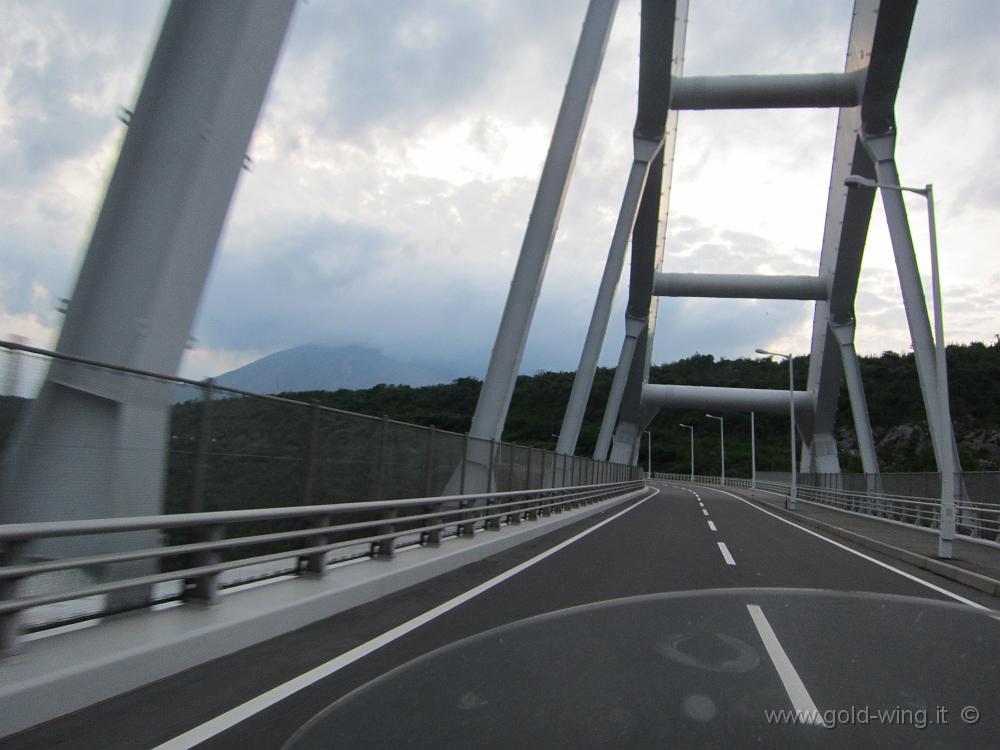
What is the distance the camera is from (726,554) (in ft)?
43.7

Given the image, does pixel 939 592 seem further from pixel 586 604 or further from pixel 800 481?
pixel 800 481

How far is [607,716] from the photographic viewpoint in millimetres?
4215

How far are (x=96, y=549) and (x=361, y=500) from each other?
171 inches

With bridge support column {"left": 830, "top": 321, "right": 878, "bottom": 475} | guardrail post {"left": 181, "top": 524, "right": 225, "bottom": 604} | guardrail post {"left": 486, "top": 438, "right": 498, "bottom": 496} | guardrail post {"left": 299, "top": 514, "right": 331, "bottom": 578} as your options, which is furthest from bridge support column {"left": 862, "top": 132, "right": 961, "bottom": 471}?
guardrail post {"left": 181, "top": 524, "right": 225, "bottom": 604}

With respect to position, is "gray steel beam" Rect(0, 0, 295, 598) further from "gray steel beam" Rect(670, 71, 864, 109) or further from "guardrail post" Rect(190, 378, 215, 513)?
"gray steel beam" Rect(670, 71, 864, 109)

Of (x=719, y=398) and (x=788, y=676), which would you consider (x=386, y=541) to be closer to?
(x=788, y=676)

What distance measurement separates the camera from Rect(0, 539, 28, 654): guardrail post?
4.28 metres

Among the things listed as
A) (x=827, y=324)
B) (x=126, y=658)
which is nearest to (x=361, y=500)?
(x=126, y=658)

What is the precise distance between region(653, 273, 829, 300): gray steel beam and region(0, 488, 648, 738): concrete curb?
39.3 metres

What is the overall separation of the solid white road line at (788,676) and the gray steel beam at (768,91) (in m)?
28.8

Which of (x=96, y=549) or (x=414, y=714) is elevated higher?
(x=96, y=549)

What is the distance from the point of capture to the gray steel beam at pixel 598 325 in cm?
3133

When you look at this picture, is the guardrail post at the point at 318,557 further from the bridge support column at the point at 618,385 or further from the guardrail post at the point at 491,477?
the bridge support column at the point at 618,385

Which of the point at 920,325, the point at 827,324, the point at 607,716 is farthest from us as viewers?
the point at 827,324
